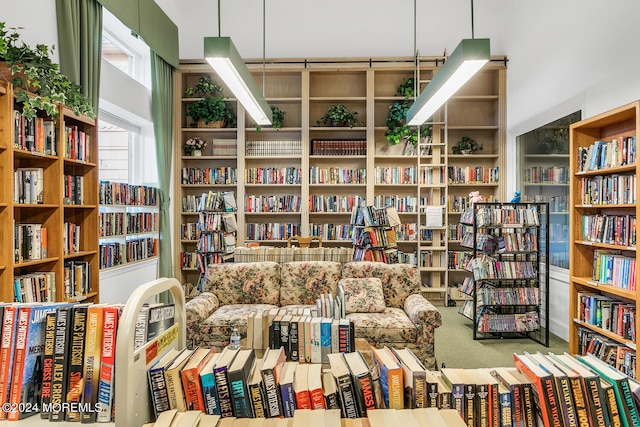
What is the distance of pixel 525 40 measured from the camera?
18.2ft

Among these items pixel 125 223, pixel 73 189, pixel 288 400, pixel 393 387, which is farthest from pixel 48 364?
pixel 125 223

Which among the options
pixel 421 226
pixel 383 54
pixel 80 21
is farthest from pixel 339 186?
pixel 80 21

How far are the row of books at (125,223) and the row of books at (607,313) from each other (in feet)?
14.8

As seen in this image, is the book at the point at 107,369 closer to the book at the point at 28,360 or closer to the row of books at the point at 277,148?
the book at the point at 28,360

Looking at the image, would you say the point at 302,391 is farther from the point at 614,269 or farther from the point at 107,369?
the point at 614,269

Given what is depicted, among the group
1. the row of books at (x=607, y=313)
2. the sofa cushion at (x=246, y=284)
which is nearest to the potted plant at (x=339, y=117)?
the sofa cushion at (x=246, y=284)

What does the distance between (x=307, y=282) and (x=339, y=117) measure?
3.07 metres

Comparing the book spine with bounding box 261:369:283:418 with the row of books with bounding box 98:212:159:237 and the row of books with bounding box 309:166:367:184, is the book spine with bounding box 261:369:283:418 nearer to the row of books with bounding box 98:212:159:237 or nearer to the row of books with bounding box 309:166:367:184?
the row of books with bounding box 98:212:159:237

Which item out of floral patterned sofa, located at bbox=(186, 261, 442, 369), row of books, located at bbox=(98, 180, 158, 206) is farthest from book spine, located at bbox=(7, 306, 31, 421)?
row of books, located at bbox=(98, 180, 158, 206)

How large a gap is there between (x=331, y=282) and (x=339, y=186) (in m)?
2.79

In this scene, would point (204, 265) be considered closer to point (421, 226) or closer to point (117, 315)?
point (421, 226)

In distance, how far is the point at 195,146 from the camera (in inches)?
254

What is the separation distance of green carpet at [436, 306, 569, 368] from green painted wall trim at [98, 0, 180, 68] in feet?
15.5

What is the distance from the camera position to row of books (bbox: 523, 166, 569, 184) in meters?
4.69
